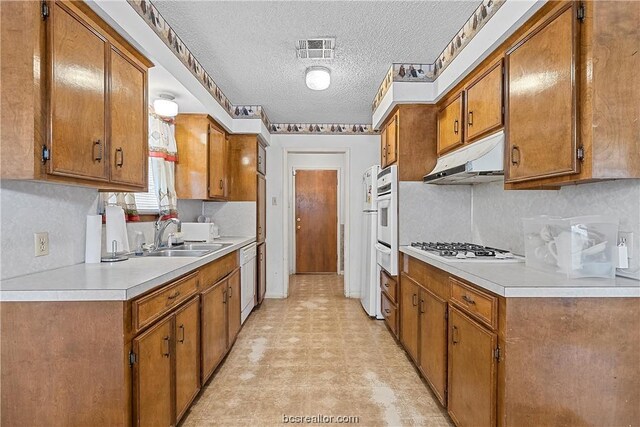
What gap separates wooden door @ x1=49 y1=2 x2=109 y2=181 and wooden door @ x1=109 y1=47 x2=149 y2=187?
7cm

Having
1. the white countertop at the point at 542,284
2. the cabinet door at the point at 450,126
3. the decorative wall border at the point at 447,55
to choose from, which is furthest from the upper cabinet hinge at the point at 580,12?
the cabinet door at the point at 450,126

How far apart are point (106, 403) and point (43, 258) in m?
0.80

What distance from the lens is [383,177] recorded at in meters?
3.39

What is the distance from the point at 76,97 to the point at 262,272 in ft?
10.6

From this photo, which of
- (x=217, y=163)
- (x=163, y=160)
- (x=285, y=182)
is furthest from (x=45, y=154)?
(x=285, y=182)

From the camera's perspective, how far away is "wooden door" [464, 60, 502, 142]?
2.04 metres

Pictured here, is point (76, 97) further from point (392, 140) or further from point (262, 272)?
point (262, 272)

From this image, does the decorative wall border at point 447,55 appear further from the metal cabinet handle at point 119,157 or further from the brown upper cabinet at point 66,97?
the metal cabinet handle at point 119,157

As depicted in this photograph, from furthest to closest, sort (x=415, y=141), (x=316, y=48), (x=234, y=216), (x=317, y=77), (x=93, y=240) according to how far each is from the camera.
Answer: (x=234, y=216) → (x=415, y=141) → (x=317, y=77) → (x=316, y=48) → (x=93, y=240)

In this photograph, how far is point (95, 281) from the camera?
56.7 inches

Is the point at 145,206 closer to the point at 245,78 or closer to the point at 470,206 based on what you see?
the point at 245,78

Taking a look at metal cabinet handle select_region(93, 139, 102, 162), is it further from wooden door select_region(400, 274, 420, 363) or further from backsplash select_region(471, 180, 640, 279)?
backsplash select_region(471, 180, 640, 279)

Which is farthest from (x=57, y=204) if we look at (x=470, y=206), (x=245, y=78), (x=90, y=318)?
(x=470, y=206)

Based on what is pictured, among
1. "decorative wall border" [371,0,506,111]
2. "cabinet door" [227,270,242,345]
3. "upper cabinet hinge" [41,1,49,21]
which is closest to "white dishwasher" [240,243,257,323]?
"cabinet door" [227,270,242,345]
